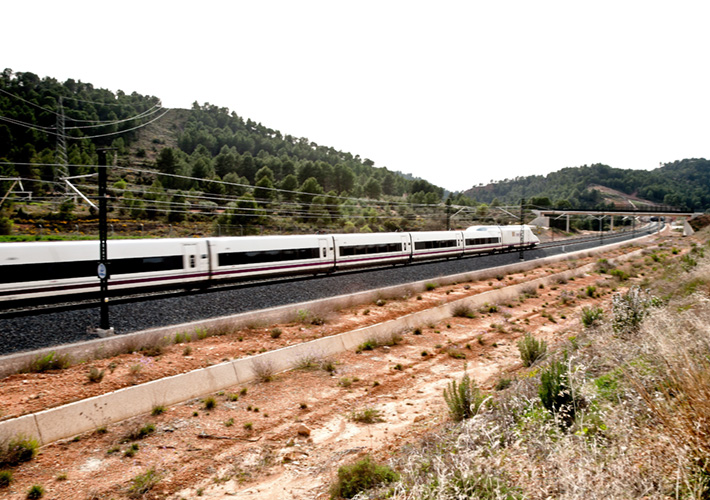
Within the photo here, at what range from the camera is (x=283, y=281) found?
23.8 metres

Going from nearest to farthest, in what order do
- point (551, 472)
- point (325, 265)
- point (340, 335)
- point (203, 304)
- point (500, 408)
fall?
point (551, 472) → point (500, 408) → point (340, 335) → point (203, 304) → point (325, 265)

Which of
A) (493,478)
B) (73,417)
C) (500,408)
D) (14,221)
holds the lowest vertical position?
(73,417)

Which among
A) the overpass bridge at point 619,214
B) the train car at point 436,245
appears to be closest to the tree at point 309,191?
the train car at point 436,245

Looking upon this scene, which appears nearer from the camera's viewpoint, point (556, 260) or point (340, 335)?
point (340, 335)

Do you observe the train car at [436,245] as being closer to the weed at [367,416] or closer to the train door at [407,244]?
the train door at [407,244]

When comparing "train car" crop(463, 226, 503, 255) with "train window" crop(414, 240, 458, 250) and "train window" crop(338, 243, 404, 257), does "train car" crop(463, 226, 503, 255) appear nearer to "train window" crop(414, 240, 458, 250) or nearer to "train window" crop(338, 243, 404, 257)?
"train window" crop(414, 240, 458, 250)

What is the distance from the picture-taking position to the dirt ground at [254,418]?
7.48 metres

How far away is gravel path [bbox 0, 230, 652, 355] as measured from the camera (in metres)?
13.1

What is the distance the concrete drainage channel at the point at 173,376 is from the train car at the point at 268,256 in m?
4.41

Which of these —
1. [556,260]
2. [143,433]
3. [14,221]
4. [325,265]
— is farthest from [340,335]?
[14,221]

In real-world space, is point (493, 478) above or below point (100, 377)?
above

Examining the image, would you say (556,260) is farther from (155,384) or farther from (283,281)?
(155,384)

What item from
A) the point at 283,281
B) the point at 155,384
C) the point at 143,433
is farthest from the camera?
the point at 283,281

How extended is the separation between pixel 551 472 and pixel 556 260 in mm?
43619
